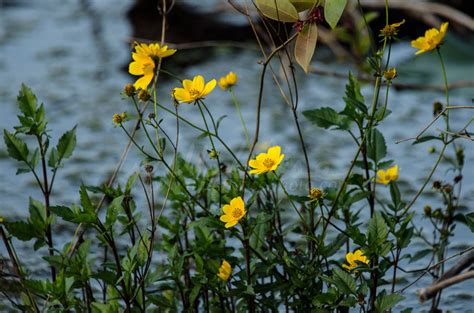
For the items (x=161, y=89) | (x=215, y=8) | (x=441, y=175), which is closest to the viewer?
(x=441, y=175)

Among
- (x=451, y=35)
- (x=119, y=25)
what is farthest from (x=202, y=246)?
(x=119, y=25)

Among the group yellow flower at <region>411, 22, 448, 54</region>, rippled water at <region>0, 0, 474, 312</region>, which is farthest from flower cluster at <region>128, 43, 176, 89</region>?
rippled water at <region>0, 0, 474, 312</region>

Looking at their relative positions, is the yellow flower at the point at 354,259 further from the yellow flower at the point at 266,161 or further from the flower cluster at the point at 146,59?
the flower cluster at the point at 146,59

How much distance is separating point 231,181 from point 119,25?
133 inches

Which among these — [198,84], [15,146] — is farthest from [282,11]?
[15,146]

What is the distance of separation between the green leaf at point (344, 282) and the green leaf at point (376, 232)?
80 mm

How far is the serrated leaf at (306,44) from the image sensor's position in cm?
148

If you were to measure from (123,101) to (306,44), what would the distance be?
7.92 feet

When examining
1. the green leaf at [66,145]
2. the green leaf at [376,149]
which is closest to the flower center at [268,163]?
the green leaf at [376,149]

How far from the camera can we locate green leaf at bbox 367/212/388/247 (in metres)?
1.55

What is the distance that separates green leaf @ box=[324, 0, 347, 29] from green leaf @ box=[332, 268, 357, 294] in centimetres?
43

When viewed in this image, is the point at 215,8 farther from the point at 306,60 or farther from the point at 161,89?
the point at 306,60

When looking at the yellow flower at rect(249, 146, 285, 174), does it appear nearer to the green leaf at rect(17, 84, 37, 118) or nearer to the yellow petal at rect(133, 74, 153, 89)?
the yellow petal at rect(133, 74, 153, 89)

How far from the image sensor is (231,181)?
174cm
